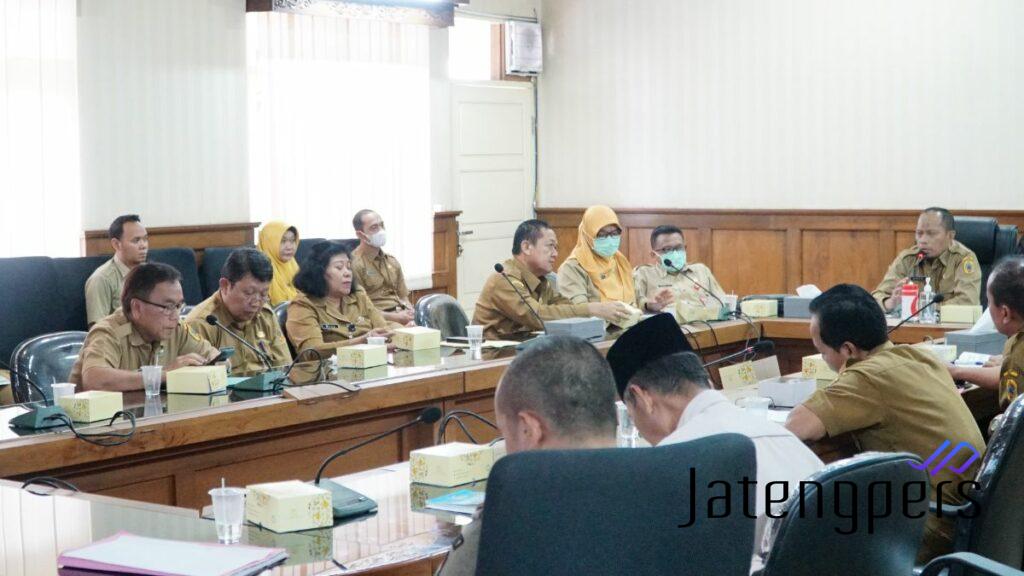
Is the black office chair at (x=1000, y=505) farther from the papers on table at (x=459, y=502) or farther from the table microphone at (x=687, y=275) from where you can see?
the table microphone at (x=687, y=275)

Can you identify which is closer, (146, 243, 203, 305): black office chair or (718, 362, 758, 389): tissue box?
(718, 362, 758, 389): tissue box

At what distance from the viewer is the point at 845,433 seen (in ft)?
10.1

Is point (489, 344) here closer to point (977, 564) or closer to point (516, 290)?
point (516, 290)

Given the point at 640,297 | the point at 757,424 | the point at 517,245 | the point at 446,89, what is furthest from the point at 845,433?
the point at 446,89

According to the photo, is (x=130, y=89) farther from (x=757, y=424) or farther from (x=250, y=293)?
(x=757, y=424)

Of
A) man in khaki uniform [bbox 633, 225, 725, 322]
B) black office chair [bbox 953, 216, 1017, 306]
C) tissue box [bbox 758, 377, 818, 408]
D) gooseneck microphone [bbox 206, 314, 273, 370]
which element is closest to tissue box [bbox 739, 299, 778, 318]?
man in khaki uniform [bbox 633, 225, 725, 322]

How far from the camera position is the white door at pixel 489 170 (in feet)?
29.6

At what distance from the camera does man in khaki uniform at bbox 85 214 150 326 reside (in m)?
6.34

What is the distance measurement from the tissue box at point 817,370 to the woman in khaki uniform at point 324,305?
69.1 inches

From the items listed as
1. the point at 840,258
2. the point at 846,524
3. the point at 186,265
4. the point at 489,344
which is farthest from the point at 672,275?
the point at 846,524

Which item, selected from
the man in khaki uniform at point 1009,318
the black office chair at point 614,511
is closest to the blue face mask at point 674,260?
the man in khaki uniform at point 1009,318

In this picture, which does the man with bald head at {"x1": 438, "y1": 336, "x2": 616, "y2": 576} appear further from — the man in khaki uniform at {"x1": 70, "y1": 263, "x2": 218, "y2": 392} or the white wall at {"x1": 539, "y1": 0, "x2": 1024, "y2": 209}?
the white wall at {"x1": 539, "y1": 0, "x2": 1024, "y2": 209}

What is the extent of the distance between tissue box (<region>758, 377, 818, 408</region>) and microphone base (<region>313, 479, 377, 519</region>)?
1.50 m

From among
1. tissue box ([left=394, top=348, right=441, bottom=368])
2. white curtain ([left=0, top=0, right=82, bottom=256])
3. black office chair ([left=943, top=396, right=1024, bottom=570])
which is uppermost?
white curtain ([left=0, top=0, right=82, bottom=256])
